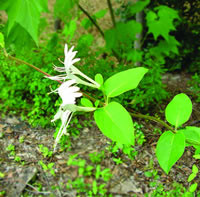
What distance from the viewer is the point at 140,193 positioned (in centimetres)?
119

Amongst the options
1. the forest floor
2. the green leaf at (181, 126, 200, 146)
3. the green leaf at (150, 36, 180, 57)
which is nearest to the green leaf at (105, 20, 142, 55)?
the green leaf at (150, 36, 180, 57)

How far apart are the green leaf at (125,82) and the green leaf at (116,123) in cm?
6

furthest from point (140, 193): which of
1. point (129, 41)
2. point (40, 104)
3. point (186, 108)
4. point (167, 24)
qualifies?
point (167, 24)

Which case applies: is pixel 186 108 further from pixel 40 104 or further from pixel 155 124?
pixel 40 104

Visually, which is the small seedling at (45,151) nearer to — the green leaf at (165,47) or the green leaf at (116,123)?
the green leaf at (116,123)

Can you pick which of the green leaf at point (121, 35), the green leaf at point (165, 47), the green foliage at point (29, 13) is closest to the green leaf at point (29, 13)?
the green foliage at point (29, 13)

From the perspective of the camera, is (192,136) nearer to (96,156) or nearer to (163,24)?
(96,156)

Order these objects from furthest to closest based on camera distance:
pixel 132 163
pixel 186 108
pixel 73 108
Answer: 1. pixel 132 163
2. pixel 186 108
3. pixel 73 108

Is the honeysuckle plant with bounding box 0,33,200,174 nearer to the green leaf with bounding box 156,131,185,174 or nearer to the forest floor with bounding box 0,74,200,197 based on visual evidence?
the green leaf with bounding box 156,131,185,174

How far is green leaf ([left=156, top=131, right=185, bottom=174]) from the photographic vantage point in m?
0.67

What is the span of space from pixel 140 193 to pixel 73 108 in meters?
0.81

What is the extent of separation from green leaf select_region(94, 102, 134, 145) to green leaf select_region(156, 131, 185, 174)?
0.68ft

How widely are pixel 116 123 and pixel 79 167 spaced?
81 centimetres

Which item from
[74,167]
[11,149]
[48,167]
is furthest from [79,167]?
[11,149]
